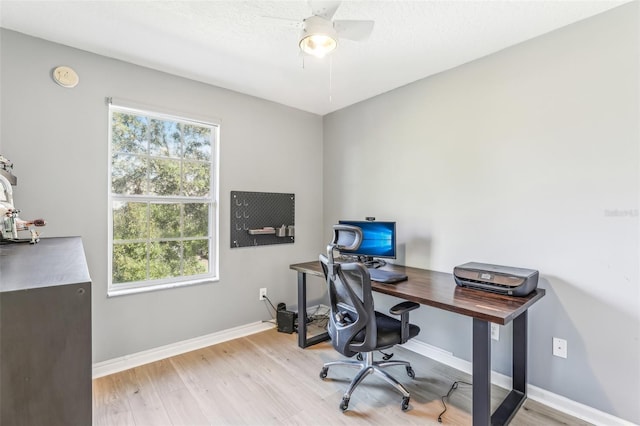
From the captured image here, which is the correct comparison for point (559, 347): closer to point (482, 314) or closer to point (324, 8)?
point (482, 314)

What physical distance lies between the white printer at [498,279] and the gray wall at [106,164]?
1.97 metres

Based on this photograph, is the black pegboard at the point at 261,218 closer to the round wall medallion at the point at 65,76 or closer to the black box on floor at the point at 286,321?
the black box on floor at the point at 286,321

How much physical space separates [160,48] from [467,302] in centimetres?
272

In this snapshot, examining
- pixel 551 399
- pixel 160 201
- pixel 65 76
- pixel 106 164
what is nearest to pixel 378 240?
pixel 551 399

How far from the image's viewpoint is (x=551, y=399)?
6.45 feet

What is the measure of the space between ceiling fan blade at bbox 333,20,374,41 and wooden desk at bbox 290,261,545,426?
62.4 inches

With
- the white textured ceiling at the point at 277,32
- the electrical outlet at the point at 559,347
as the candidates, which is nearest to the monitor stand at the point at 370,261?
the electrical outlet at the point at 559,347

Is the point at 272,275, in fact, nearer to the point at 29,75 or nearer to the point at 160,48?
the point at 160,48

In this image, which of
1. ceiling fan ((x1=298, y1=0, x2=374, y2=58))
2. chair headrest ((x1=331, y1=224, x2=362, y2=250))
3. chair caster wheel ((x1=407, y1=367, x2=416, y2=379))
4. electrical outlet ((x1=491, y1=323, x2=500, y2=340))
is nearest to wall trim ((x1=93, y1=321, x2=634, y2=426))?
electrical outlet ((x1=491, y1=323, x2=500, y2=340))

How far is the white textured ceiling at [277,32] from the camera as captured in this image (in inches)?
69.9

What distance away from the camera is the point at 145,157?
2611 mm

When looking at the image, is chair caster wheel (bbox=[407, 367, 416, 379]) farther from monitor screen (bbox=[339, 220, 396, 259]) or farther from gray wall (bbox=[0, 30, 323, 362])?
gray wall (bbox=[0, 30, 323, 362])

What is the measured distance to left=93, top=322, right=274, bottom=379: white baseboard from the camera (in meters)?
2.33

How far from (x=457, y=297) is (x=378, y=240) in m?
0.97
